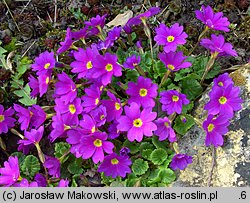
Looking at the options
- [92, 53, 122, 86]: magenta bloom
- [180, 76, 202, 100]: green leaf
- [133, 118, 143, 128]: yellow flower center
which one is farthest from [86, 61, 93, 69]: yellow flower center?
[180, 76, 202, 100]: green leaf

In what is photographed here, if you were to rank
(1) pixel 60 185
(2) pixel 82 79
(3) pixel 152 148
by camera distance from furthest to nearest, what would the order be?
(2) pixel 82 79 → (3) pixel 152 148 → (1) pixel 60 185

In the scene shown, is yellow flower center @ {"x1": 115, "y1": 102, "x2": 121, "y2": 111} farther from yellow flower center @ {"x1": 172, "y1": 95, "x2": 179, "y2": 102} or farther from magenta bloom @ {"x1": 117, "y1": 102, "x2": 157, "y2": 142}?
yellow flower center @ {"x1": 172, "y1": 95, "x2": 179, "y2": 102}

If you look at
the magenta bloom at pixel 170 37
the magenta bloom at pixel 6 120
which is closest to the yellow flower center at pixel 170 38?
the magenta bloom at pixel 170 37

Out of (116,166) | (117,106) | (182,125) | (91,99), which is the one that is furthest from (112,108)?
(182,125)

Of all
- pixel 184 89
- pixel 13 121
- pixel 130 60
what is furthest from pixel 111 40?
pixel 13 121

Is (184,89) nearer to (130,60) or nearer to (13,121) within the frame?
(130,60)

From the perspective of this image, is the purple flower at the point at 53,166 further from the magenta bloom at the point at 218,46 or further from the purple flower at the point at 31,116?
the magenta bloom at the point at 218,46
